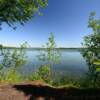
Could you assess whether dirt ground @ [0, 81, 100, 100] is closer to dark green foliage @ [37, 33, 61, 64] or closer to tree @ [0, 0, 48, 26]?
tree @ [0, 0, 48, 26]

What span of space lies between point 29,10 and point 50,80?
10.1 m

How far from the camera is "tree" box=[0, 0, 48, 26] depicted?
25.1 meters

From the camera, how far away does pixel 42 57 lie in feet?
122

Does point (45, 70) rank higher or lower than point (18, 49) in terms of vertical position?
lower

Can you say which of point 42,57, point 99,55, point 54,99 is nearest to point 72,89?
point 54,99

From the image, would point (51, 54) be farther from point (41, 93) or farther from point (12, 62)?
point (41, 93)

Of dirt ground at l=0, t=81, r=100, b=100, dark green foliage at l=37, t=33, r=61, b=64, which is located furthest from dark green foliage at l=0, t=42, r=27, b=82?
dirt ground at l=0, t=81, r=100, b=100

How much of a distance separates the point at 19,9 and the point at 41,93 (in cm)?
1180

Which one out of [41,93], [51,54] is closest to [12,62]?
[51,54]

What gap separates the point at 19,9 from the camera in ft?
87.1

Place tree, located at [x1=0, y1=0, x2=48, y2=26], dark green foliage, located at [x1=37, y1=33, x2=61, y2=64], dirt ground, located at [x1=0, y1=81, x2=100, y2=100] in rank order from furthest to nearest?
1. dark green foliage, located at [x1=37, y1=33, x2=61, y2=64]
2. tree, located at [x1=0, y1=0, x2=48, y2=26]
3. dirt ground, located at [x1=0, y1=81, x2=100, y2=100]

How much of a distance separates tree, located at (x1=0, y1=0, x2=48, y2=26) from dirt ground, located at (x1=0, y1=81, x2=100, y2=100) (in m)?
9.66

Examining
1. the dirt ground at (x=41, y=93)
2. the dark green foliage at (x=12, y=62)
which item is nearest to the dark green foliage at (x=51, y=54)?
the dark green foliage at (x=12, y=62)

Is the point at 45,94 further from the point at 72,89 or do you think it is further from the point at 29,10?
the point at 29,10
